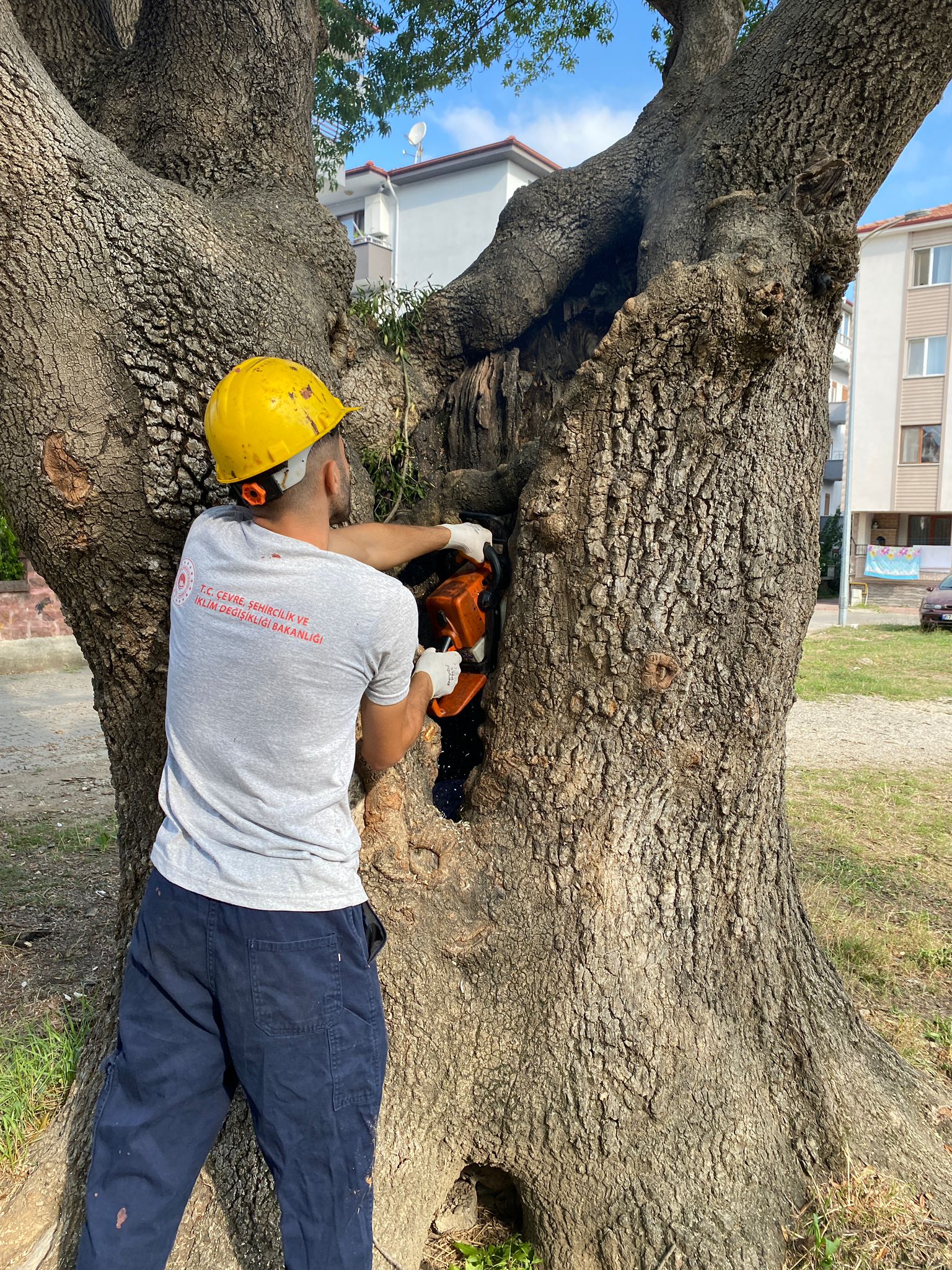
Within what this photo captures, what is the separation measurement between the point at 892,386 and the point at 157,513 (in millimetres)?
30959

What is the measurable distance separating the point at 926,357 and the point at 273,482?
31.4 meters

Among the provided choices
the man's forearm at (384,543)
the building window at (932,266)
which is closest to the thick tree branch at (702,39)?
the man's forearm at (384,543)

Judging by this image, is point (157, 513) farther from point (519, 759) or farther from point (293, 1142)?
point (293, 1142)

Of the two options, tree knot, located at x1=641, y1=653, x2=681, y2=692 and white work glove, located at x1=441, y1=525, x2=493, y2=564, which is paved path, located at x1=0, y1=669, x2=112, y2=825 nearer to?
white work glove, located at x1=441, y1=525, x2=493, y2=564

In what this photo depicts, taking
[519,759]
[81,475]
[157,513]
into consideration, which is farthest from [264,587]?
[519,759]

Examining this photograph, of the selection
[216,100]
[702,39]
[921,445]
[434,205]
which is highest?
[434,205]

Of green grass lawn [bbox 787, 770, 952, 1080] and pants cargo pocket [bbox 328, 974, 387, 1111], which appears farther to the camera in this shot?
green grass lawn [bbox 787, 770, 952, 1080]

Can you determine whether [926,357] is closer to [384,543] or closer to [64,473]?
[384,543]

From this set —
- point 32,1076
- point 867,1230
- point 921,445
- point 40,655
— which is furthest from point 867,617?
point 32,1076

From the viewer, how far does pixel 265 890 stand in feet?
5.98

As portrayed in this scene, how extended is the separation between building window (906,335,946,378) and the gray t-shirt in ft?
102

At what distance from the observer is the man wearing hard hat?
1.82 meters

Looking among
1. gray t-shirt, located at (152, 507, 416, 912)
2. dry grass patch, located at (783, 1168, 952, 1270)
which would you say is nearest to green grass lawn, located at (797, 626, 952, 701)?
dry grass patch, located at (783, 1168, 952, 1270)

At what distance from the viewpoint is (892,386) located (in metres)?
28.7
